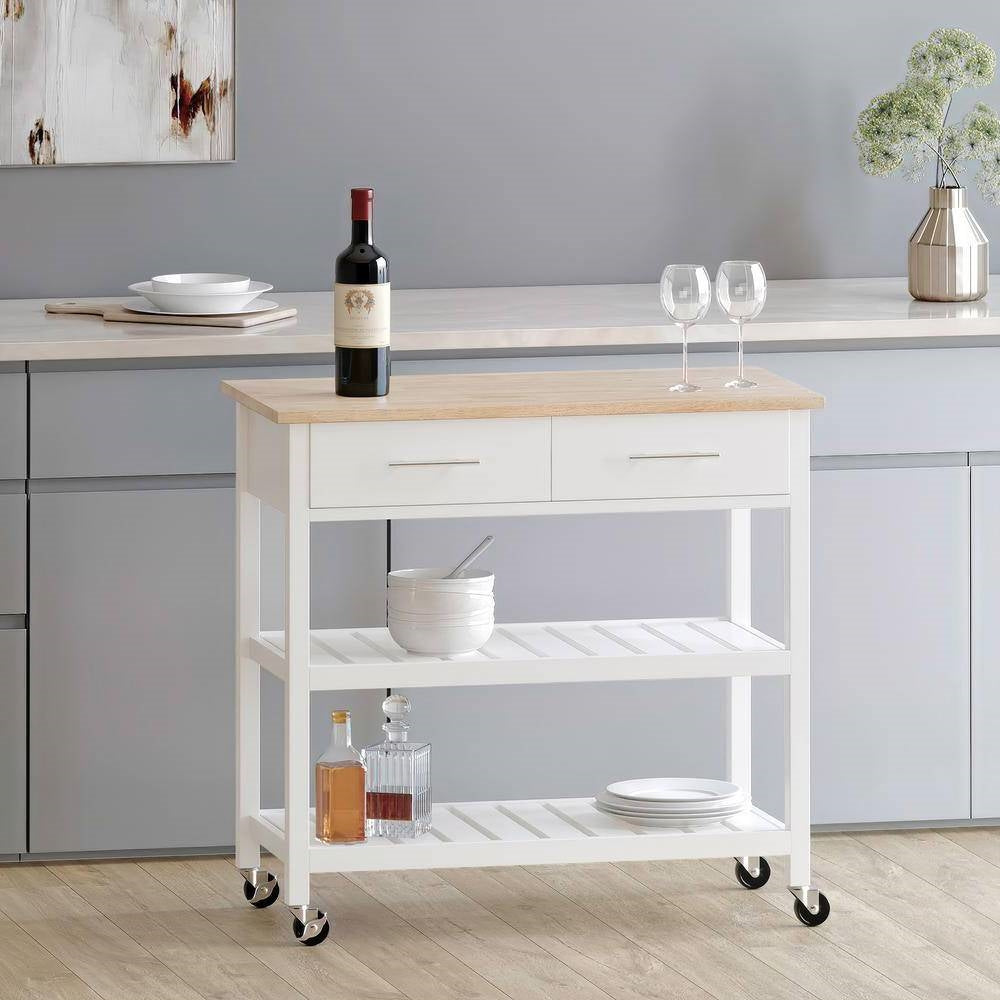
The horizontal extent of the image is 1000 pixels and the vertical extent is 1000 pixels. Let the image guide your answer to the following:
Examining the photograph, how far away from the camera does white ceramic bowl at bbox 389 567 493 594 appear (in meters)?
2.91

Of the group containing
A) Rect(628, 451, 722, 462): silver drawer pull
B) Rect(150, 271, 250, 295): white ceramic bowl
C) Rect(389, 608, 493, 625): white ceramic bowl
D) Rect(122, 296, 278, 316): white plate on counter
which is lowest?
Rect(389, 608, 493, 625): white ceramic bowl

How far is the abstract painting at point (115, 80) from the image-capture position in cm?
368

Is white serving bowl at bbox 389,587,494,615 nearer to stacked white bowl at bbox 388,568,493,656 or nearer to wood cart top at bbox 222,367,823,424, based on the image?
stacked white bowl at bbox 388,568,493,656

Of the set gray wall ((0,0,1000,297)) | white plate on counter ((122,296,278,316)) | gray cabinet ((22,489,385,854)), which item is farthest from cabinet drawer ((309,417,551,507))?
gray wall ((0,0,1000,297))

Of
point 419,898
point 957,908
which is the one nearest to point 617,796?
point 419,898

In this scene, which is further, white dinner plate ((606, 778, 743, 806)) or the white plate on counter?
the white plate on counter

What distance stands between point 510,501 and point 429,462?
138mm

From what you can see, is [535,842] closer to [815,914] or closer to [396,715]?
[396,715]

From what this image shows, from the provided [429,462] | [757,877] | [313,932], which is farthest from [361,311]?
[757,877]

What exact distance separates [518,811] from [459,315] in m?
0.91

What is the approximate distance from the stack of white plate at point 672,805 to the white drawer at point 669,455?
52 cm

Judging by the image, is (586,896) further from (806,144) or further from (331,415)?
(806,144)

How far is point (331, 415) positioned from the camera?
8.88 ft

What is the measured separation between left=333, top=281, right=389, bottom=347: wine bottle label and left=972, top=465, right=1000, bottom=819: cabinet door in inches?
48.9
